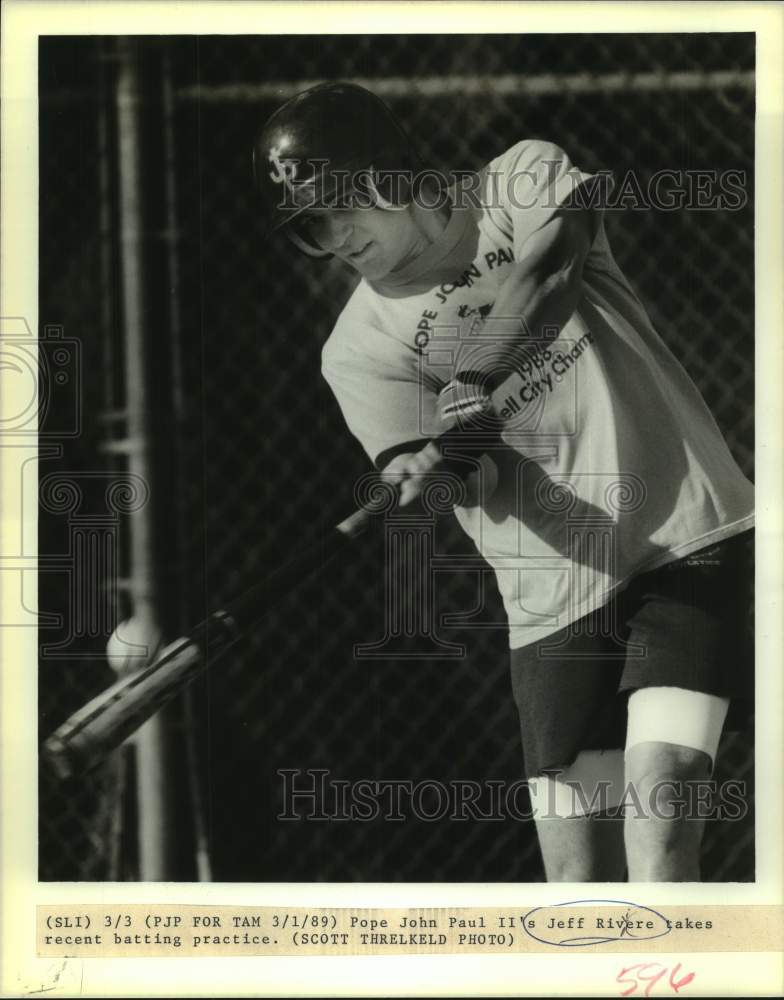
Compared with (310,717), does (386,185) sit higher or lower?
higher

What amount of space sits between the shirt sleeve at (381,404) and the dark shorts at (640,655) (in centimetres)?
58

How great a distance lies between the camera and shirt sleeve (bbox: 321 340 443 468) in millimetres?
2842

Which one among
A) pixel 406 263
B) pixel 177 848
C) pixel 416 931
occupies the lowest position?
pixel 416 931

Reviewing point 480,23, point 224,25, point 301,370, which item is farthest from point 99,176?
point 480,23

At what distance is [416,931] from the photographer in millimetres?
2869

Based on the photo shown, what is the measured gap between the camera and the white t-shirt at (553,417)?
283 cm

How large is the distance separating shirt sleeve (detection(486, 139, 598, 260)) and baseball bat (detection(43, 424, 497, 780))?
69cm

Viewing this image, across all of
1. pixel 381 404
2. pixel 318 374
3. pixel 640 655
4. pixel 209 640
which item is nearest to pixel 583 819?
pixel 640 655

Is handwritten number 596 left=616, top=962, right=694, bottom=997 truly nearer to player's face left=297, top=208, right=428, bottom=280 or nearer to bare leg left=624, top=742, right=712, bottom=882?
bare leg left=624, top=742, right=712, bottom=882

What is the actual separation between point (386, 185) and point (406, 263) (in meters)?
0.19

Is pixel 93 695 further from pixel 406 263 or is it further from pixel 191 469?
pixel 406 263

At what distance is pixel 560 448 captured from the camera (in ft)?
9.34

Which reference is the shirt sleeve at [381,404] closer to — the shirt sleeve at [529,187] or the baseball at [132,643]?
the shirt sleeve at [529,187]

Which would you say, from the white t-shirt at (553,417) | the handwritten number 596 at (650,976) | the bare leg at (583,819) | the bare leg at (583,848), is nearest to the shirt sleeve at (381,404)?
the white t-shirt at (553,417)
